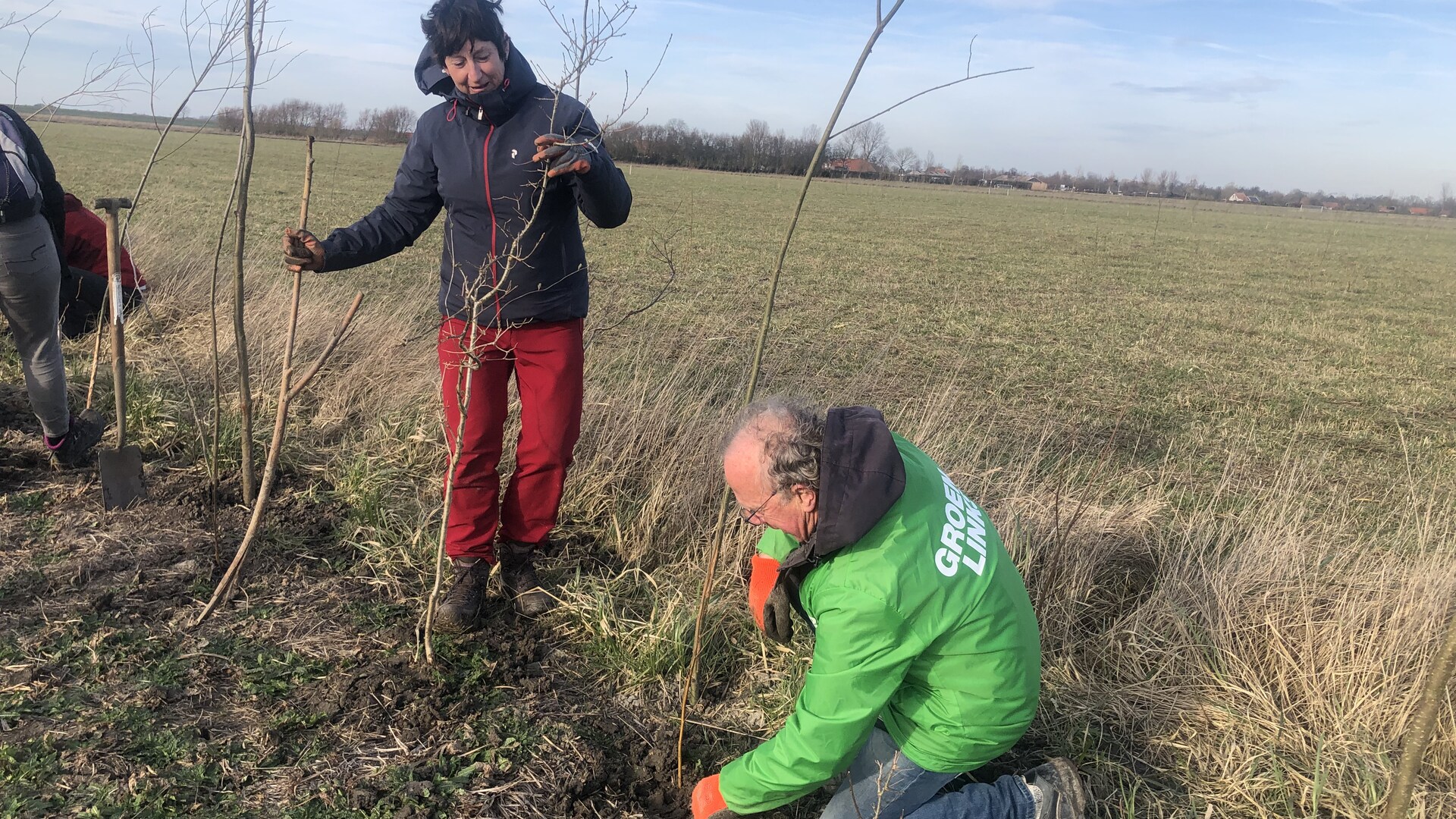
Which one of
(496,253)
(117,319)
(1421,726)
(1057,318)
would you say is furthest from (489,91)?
(1057,318)

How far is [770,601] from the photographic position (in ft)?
6.66

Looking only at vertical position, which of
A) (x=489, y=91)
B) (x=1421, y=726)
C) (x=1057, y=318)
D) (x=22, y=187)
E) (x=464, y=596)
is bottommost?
(x=464, y=596)

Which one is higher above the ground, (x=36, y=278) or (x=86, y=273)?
(x=36, y=278)

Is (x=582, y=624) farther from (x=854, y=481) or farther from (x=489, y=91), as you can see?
(x=489, y=91)

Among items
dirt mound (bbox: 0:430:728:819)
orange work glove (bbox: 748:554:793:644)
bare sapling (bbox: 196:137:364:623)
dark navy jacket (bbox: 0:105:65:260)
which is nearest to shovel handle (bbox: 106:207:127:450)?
dark navy jacket (bbox: 0:105:65:260)

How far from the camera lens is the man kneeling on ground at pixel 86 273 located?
17.1ft

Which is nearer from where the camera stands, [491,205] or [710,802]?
[710,802]

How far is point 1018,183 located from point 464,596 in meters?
90.0

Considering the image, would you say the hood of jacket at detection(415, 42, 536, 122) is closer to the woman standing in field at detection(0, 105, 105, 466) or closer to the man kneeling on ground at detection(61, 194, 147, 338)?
the woman standing in field at detection(0, 105, 105, 466)

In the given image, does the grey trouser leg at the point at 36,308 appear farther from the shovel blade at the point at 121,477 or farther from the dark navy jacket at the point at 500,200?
the dark navy jacket at the point at 500,200

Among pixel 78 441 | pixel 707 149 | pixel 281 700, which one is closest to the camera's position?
pixel 281 700

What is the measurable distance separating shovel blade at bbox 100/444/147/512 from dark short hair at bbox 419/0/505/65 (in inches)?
79.7

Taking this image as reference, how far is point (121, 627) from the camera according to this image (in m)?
2.56

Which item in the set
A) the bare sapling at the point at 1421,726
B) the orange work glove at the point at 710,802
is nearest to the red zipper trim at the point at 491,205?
the orange work glove at the point at 710,802
